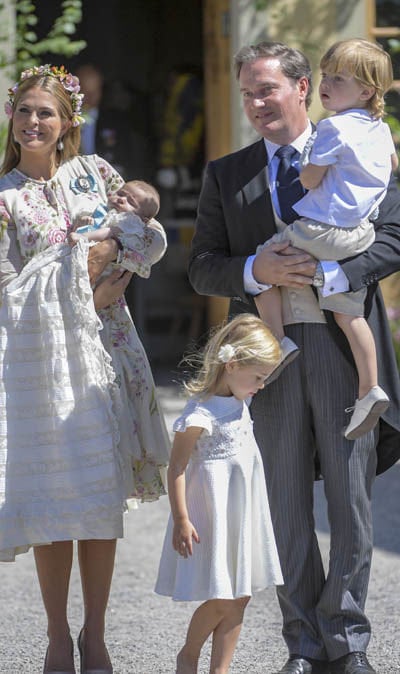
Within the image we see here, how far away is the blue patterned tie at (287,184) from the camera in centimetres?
345

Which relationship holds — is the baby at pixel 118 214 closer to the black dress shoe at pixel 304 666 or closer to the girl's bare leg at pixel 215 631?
the girl's bare leg at pixel 215 631

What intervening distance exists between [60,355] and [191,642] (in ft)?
2.88

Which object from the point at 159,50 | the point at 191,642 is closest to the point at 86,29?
the point at 159,50

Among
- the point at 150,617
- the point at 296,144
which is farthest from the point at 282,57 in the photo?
the point at 150,617

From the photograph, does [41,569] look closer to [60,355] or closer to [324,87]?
[60,355]

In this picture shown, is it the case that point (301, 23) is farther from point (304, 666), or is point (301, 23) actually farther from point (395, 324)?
point (304, 666)

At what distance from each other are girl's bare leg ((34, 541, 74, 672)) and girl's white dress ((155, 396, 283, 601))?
0.38 m

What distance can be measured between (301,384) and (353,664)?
32.3 inches

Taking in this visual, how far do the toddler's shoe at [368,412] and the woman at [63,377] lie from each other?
0.61 m

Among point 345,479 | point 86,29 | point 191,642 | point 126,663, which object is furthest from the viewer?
point 86,29

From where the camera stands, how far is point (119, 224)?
3.52 metres

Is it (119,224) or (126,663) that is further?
(126,663)

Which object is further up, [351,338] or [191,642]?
[351,338]

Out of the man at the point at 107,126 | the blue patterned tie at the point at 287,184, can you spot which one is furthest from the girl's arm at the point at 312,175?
the man at the point at 107,126
